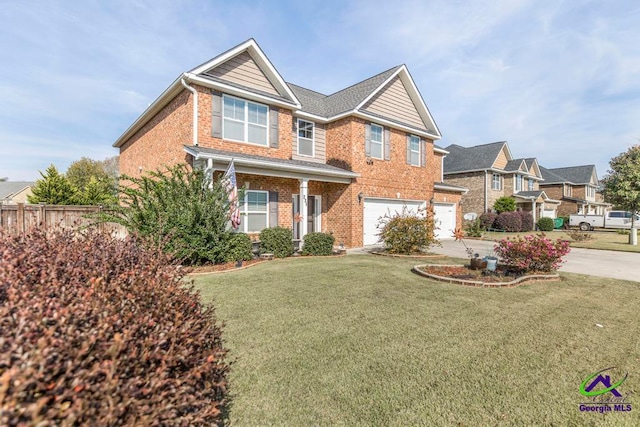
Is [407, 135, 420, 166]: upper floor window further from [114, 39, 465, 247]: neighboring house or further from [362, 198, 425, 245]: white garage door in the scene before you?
[362, 198, 425, 245]: white garage door

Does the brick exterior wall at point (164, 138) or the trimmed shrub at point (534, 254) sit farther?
the brick exterior wall at point (164, 138)

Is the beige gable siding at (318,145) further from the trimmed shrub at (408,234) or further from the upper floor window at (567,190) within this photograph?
the upper floor window at (567,190)

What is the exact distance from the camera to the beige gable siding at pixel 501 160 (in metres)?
28.3

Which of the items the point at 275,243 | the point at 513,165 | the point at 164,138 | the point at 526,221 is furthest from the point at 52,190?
the point at 513,165

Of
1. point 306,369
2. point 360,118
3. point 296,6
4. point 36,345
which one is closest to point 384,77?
point 360,118

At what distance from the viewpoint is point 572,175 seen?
42.5m

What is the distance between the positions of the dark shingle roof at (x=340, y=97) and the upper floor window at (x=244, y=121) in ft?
9.92

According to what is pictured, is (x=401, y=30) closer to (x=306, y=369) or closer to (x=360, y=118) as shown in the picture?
(x=360, y=118)

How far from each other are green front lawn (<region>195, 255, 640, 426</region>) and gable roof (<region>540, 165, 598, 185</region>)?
4241 cm

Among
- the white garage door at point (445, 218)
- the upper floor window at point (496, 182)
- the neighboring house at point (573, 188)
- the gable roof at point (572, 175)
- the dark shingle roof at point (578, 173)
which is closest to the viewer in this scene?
the white garage door at point (445, 218)

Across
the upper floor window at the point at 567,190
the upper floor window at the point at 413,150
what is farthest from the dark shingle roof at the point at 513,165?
the upper floor window at the point at 413,150

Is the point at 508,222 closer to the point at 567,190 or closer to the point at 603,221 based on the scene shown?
the point at 603,221

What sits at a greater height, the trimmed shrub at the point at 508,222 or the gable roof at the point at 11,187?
the gable roof at the point at 11,187

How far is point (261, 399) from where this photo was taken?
9.06ft
